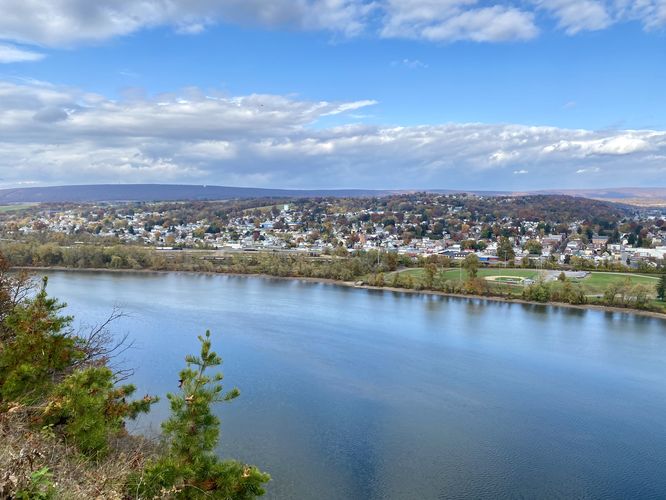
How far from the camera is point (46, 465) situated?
1202mm

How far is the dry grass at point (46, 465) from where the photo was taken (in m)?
0.98

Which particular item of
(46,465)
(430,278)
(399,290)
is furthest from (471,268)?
(46,465)

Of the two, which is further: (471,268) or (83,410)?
(471,268)

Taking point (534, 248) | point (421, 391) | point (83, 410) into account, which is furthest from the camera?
point (534, 248)

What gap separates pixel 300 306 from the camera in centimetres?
1082

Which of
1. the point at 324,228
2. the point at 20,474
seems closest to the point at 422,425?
the point at 20,474

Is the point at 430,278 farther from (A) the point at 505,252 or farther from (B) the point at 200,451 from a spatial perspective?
(B) the point at 200,451

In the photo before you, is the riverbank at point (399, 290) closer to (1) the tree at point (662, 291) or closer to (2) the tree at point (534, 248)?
(1) the tree at point (662, 291)

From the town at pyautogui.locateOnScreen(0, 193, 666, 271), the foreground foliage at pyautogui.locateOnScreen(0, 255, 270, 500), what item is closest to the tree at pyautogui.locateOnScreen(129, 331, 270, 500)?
the foreground foliage at pyautogui.locateOnScreen(0, 255, 270, 500)

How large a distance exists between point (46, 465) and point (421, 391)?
511 cm

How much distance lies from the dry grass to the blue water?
2.44 meters

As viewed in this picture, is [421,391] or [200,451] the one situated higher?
[200,451]

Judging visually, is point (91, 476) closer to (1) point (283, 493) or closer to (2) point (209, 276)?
(1) point (283, 493)

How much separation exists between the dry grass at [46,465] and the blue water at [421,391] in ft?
8.00
